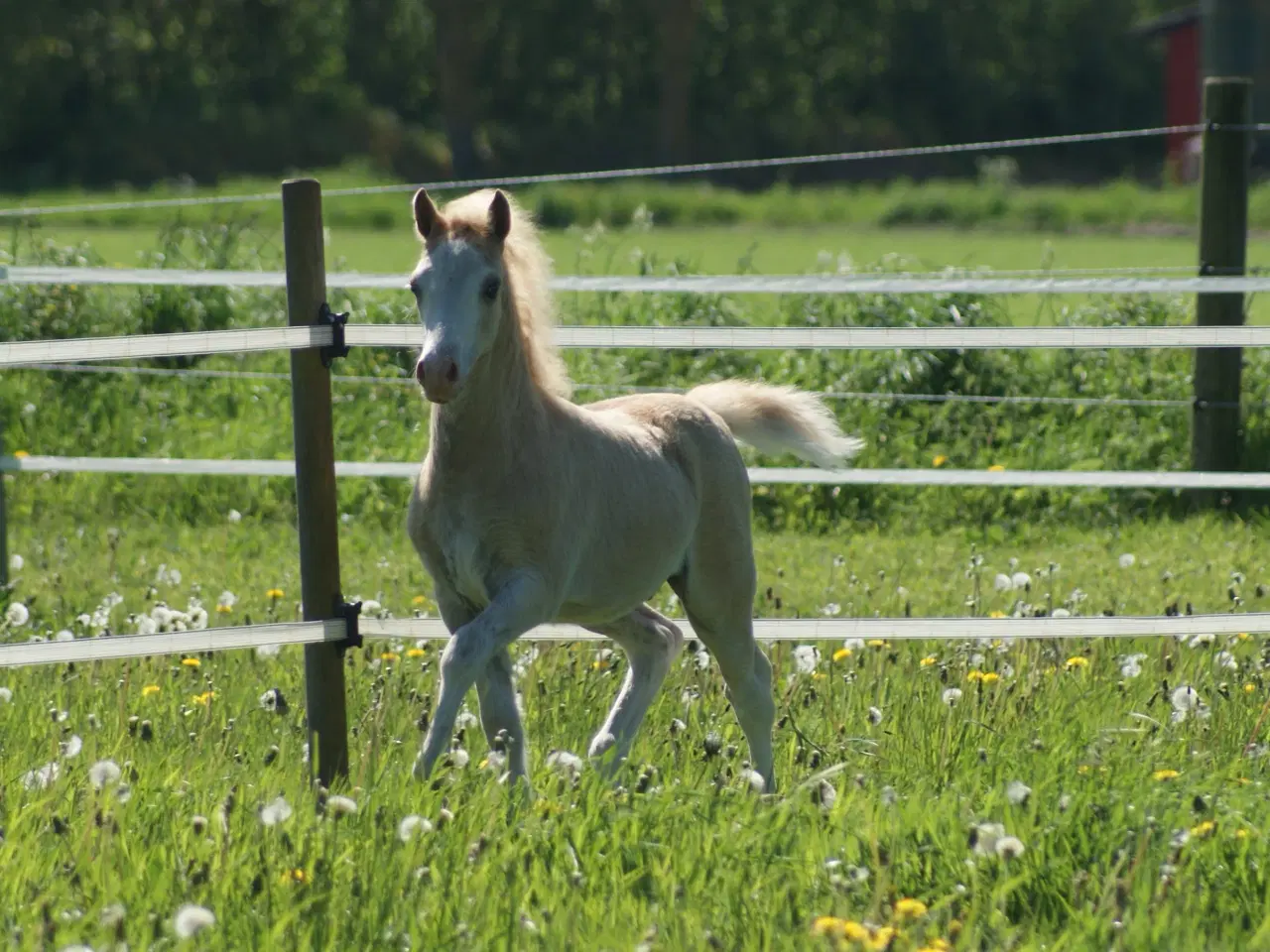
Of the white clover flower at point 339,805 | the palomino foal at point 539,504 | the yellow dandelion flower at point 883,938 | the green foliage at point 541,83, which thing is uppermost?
the green foliage at point 541,83

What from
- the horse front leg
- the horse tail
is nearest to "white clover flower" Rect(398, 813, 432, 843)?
the horse front leg

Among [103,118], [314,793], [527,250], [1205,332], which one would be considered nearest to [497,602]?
[314,793]

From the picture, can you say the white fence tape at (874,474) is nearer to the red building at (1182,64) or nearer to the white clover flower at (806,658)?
the white clover flower at (806,658)

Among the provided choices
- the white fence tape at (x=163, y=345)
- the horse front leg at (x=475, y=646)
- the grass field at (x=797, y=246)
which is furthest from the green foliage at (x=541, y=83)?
the horse front leg at (x=475, y=646)

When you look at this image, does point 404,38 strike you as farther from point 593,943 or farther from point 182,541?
point 593,943

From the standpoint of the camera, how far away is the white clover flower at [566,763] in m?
3.77

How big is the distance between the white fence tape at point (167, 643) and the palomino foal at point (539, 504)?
410 mm

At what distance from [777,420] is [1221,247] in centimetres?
361

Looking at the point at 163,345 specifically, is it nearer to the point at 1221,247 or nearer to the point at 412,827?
the point at 412,827

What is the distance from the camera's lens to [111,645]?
13.5ft

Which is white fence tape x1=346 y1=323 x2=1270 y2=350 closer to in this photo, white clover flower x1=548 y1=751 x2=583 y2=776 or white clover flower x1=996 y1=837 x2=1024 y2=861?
white clover flower x1=548 y1=751 x2=583 y2=776

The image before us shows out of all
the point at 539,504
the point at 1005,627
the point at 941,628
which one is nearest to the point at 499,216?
the point at 539,504

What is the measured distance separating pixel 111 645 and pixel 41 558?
3.29 metres

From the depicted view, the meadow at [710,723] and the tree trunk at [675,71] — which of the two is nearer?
the meadow at [710,723]
